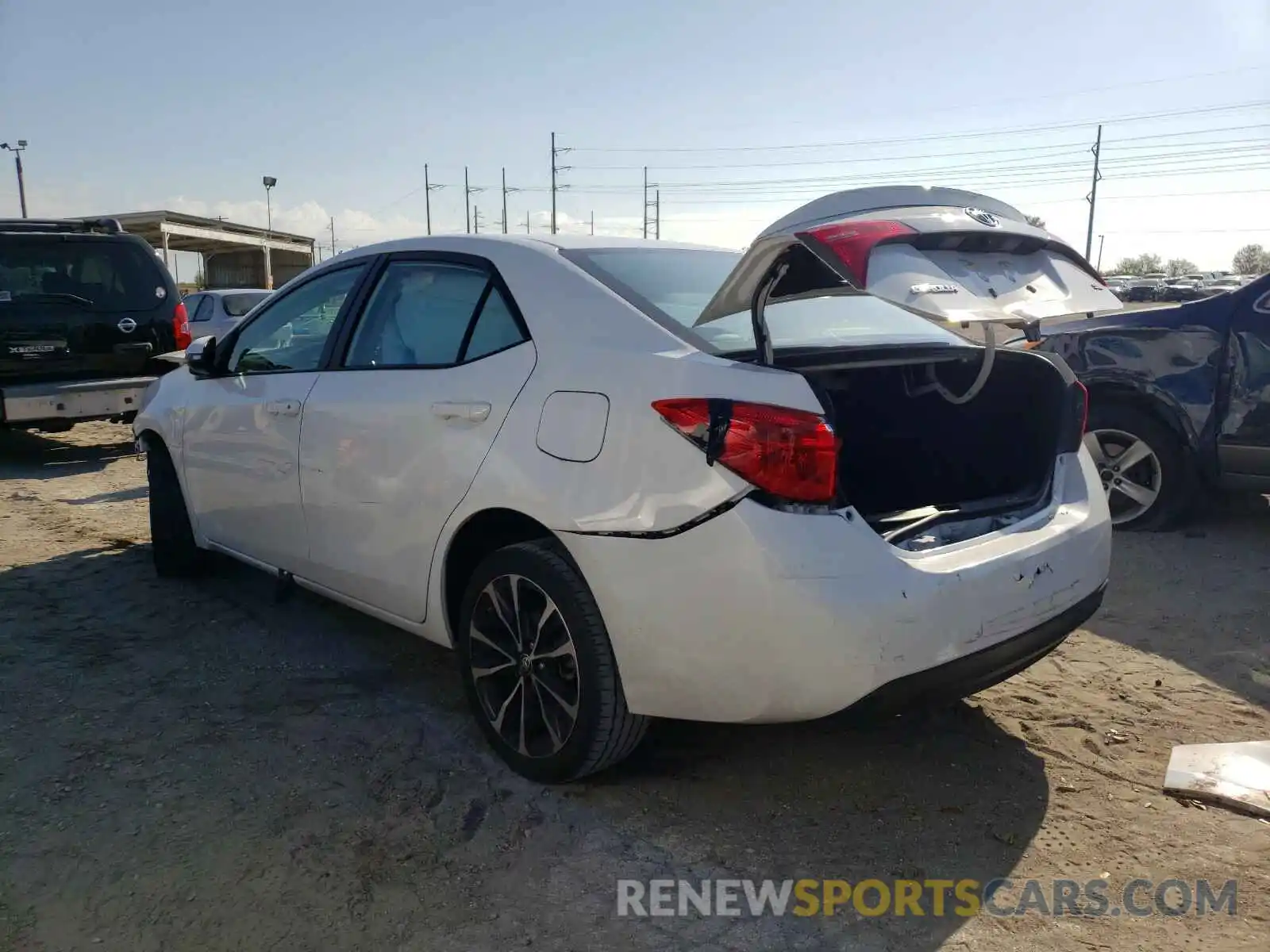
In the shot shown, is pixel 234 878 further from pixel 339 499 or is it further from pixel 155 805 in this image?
pixel 339 499

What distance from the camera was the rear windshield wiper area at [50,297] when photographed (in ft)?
27.6

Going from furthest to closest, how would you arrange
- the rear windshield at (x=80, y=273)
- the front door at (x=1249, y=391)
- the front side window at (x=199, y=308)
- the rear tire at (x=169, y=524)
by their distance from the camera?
the front side window at (x=199, y=308), the rear windshield at (x=80, y=273), the front door at (x=1249, y=391), the rear tire at (x=169, y=524)

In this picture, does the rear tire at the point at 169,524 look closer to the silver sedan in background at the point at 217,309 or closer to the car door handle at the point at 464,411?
the car door handle at the point at 464,411

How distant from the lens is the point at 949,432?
349 cm

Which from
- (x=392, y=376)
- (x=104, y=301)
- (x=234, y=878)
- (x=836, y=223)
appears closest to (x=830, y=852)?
(x=234, y=878)

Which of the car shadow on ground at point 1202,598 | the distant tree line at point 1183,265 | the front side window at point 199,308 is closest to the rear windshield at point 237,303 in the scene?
the front side window at point 199,308

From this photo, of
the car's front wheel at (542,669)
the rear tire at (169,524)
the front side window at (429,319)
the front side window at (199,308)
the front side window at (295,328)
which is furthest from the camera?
the front side window at (199,308)

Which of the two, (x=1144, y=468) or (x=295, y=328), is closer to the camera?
(x=295, y=328)

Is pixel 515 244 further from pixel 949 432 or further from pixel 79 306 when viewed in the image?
pixel 79 306

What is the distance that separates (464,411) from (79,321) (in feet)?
23.6

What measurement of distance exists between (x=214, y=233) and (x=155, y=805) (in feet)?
97.8

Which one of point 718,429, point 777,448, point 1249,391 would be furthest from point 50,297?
point 1249,391

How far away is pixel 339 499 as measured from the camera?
3615mm
